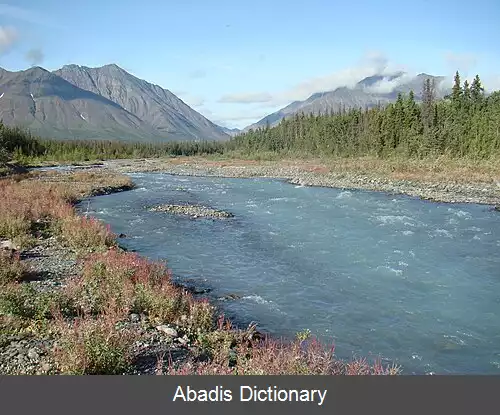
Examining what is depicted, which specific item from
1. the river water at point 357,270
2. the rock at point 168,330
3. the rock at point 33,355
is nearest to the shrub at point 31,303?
the rock at point 33,355

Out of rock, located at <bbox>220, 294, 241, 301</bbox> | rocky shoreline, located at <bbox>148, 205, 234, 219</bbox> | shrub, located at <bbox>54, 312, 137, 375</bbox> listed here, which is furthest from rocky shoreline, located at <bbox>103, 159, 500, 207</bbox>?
shrub, located at <bbox>54, 312, 137, 375</bbox>

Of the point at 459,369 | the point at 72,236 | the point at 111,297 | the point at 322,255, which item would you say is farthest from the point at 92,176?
the point at 459,369

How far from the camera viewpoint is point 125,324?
8.45 m

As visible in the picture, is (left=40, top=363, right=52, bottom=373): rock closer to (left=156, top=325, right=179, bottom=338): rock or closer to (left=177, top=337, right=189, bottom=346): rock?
(left=177, top=337, right=189, bottom=346): rock

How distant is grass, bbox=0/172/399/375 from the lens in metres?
6.11

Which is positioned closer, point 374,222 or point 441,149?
point 374,222

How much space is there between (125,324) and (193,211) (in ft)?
66.6

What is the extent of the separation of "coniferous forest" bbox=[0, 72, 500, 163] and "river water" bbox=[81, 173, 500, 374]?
32082 millimetres

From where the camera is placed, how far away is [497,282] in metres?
14.1

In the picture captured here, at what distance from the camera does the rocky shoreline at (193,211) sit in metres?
27.4

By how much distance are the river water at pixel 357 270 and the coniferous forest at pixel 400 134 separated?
32082 millimetres

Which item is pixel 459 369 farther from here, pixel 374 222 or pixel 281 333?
pixel 374 222
